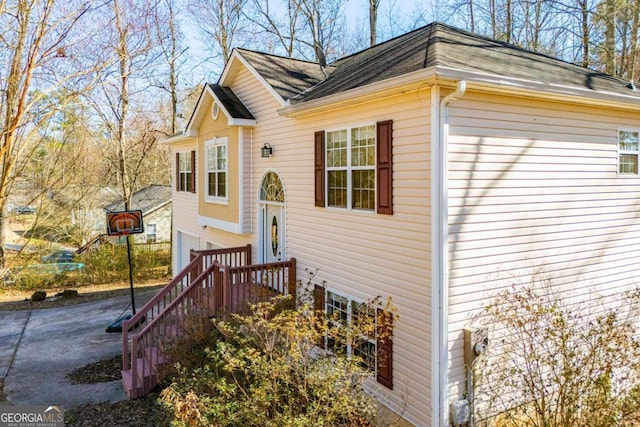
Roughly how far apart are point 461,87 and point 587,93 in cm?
245

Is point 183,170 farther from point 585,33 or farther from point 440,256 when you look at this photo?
point 585,33

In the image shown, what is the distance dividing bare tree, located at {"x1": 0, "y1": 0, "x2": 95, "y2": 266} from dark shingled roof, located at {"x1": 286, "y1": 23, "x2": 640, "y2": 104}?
5.25 m

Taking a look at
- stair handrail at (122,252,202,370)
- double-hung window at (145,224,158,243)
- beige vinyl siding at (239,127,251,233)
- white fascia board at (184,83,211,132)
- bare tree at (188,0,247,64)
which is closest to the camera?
stair handrail at (122,252,202,370)

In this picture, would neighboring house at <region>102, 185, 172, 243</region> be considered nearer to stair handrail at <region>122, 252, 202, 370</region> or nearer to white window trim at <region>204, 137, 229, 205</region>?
white window trim at <region>204, 137, 229, 205</region>

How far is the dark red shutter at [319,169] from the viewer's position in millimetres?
8102

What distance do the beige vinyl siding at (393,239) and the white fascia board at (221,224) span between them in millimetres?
2140

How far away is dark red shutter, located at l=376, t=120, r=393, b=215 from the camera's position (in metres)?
6.55

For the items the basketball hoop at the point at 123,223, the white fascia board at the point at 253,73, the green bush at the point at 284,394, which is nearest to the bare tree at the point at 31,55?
the basketball hoop at the point at 123,223

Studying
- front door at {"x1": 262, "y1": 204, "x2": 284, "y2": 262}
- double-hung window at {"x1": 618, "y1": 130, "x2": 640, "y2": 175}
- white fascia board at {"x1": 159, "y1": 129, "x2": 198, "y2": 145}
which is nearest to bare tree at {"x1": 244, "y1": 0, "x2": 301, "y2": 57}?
white fascia board at {"x1": 159, "y1": 129, "x2": 198, "y2": 145}

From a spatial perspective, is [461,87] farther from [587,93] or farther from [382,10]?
[382,10]

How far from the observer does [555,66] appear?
8.50 m

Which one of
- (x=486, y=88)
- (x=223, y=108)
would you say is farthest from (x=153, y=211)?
(x=486, y=88)

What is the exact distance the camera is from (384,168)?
664cm

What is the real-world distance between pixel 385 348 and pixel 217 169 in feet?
23.3
